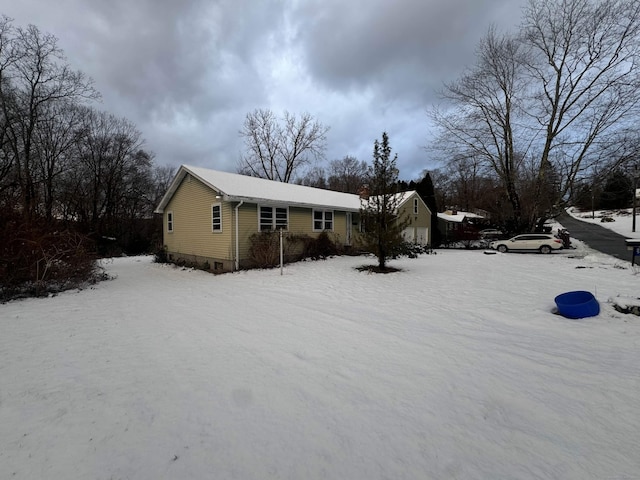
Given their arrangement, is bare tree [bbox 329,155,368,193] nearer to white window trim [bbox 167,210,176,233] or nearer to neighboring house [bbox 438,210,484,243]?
neighboring house [bbox 438,210,484,243]

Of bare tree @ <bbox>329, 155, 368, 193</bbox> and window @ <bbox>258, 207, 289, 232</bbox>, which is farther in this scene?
bare tree @ <bbox>329, 155, 368, 193</bbox>

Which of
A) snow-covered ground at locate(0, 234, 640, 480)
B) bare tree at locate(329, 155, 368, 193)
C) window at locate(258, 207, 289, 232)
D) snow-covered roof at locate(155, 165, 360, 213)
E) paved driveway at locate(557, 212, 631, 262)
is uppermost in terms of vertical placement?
bare tree at locate(329, 155, 368, 193)

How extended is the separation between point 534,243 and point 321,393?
21.4 m

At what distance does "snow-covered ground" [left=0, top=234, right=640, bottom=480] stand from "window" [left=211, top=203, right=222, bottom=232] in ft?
20.8

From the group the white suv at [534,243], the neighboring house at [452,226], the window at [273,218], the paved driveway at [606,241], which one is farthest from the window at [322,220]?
the neighboring house at [452,226]

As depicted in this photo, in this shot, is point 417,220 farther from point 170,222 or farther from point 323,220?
point 170,222

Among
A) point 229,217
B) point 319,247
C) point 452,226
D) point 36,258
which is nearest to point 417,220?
point 452,226

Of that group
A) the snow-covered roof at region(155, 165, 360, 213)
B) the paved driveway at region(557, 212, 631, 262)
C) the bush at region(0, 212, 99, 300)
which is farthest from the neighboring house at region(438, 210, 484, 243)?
the bush at region(0, 212, 99, 300)

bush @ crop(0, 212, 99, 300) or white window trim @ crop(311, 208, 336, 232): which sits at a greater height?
white window trim @ crop(311, 208, 336, 232)

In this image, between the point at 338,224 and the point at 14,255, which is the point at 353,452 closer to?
the point at 14,255

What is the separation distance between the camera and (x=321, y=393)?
281 cm

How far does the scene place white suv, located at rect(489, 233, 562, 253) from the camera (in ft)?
58.8

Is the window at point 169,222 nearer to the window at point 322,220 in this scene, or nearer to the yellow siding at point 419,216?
the window at point 322,220

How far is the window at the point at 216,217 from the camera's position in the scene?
11.7 meters
